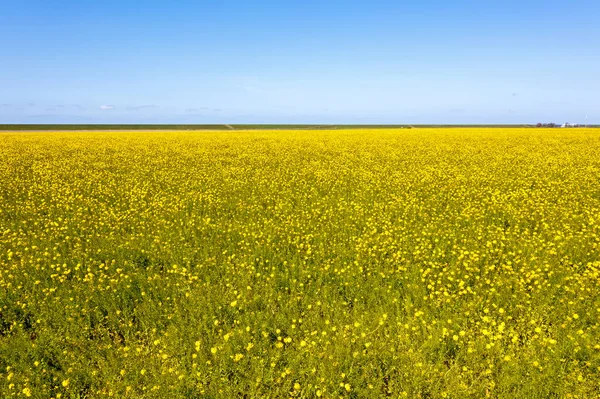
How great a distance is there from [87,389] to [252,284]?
2.83 metres

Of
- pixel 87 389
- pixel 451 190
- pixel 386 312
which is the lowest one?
pixel 87 389

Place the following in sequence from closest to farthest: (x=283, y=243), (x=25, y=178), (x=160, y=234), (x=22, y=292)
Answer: (x=22, y=292) → (x=283, y=243) → (x=160, y=234) → (x=25, y=178)

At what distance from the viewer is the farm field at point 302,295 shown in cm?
429

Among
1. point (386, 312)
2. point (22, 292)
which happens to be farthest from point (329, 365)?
point (22, 292)

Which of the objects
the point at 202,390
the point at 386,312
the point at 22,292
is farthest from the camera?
the point at 22,292

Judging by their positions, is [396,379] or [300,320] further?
[300,320]

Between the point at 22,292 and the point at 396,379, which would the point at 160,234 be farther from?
the point at 396,379

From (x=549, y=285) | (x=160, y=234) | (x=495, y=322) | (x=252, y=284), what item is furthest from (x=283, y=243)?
(x=549, y=285)

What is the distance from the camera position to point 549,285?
589 centimetres

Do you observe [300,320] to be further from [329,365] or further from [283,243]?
[283,243]

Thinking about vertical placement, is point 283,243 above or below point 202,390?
above

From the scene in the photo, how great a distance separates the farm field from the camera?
169 inches

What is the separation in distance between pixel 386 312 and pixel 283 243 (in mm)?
3349

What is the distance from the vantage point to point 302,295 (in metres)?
6.08
